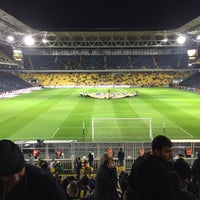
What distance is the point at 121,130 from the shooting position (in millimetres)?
23609

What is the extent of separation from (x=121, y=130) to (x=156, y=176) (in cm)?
2016

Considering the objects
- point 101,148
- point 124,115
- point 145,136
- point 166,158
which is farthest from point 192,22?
point 166,158

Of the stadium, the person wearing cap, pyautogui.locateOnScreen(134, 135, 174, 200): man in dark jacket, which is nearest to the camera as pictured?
the person wearing cap

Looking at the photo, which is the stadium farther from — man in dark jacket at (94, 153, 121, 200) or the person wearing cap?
the person wearing cap

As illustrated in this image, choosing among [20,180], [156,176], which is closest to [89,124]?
[156,176]

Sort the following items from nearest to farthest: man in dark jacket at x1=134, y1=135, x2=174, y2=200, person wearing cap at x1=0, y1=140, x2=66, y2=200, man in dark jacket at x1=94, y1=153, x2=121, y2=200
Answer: person wearing cap at x1=0, y1=140, x2=66, y2=200 < man in dark jacket at x1=134, y1=135, x2=174, y2=200 < man in dark jacket at x1=94, y1=153, x2=121, y2=200

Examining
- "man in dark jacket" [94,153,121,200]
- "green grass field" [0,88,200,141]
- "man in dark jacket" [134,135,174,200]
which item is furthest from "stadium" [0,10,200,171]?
"man in dark jacket" [134,135,174,200]

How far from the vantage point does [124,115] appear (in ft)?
97.7

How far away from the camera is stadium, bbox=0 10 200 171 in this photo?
20.8 metres

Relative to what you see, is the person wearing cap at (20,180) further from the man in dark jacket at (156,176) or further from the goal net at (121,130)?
the goal net at (121,130)

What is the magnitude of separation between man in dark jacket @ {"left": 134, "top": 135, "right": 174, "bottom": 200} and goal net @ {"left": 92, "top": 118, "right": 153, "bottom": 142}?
53.8 ft

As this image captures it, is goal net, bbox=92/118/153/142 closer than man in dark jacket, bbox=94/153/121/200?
No

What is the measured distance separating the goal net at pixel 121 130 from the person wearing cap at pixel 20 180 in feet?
59.2

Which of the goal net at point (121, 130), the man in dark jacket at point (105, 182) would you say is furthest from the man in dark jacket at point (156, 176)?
the goal net at point (121, 130)
